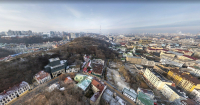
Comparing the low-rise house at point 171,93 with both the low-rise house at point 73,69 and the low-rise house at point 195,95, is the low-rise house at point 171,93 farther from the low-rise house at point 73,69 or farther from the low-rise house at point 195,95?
the low-rise house at point 73,69

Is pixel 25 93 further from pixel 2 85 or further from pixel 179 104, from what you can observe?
pixel 179 104

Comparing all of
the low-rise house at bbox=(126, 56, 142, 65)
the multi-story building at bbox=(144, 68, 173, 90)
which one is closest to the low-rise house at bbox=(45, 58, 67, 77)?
the multi-story building at bbox=(144, 68, 173, 90)

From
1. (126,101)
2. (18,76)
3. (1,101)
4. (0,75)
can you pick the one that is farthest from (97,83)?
(0,75)

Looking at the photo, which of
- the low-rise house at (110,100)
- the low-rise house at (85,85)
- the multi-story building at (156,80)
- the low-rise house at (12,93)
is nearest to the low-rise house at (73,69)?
the low-rise house at (85,85)

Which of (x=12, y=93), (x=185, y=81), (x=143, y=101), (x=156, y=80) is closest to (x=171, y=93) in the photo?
(x=156, y=80)

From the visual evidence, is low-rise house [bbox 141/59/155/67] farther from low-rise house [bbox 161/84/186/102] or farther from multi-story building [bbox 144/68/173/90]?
low-rise house [bbox 161/84/186/102]

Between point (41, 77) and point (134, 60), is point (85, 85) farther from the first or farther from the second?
point (134, 60)
